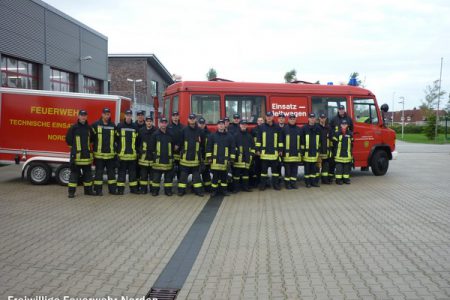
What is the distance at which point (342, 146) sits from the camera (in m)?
10.9

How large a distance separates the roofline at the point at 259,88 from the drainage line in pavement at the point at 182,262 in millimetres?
4208

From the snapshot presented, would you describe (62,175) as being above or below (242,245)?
above

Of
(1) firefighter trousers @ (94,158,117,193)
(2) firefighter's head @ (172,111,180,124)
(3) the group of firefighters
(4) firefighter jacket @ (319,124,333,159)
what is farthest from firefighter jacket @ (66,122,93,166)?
(4) firefighter jacket @ (319,124,333,159)

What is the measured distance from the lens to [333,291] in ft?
13.7

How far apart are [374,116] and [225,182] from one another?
544 cm

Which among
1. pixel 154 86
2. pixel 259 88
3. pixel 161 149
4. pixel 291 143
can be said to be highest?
pixel 154 86

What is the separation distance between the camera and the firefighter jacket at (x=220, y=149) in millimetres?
9375

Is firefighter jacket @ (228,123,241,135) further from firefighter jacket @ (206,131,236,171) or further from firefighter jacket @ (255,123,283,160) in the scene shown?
firefighter jacket @ (255,123,283,160)

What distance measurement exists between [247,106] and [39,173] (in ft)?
19.0

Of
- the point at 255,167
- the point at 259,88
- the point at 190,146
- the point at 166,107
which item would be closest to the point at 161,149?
the point at 190,146

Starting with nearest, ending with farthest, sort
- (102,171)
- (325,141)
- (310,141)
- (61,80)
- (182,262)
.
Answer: (182,262), (102,171), (310,141), (325,141), (61,80)

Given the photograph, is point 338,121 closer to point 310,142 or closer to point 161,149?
point 310,142

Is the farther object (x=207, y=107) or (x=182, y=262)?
(x=207, y=107)

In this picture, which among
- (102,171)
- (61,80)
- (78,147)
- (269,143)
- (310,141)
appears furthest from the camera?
(61,80)
